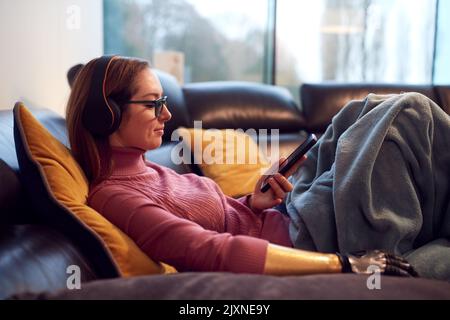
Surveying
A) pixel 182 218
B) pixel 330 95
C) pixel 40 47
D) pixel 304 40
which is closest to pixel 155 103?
pixel 182 218

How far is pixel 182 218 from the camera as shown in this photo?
1058mm

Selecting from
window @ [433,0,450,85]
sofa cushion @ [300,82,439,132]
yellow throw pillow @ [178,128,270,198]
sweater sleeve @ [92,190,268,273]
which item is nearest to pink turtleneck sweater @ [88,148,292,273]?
sweater sleeve @ [92,190,268,273]

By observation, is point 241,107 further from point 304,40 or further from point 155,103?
point 155,103

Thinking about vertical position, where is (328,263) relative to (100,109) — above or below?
below

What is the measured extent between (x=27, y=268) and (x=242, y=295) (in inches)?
14.3

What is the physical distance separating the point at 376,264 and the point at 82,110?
2.30 feet

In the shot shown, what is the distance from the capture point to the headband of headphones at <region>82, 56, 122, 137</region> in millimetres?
1086

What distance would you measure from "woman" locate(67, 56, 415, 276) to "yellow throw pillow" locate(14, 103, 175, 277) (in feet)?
0.11

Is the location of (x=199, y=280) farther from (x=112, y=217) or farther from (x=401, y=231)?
(x=401, y=231)

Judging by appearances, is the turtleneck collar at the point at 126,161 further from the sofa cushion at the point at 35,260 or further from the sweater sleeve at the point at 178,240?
the sofa cushion at the point at 35,260

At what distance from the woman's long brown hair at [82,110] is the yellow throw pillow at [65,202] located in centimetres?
7

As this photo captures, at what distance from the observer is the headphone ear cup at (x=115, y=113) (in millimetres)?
1100

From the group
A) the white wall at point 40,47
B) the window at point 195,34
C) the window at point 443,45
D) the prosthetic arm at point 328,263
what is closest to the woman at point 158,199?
the prosthetic arm at point 328,263
